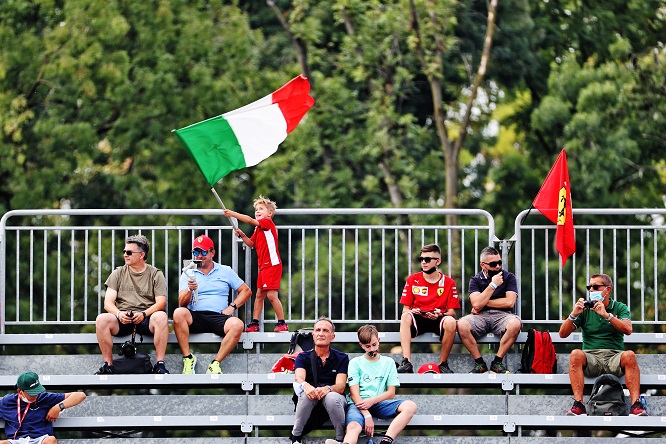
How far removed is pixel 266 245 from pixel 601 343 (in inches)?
122

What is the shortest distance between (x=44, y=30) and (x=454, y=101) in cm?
750

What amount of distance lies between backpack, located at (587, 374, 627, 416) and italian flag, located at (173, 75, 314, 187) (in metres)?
3.54

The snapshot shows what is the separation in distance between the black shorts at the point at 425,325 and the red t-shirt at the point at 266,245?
54.5 inches

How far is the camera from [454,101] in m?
26.0

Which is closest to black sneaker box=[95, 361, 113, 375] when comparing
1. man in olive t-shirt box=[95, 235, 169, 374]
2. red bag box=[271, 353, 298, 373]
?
man in olive t-shirt box=[95, 235, 169, 374]

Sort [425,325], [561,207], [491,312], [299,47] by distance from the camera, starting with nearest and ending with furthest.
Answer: [425,325] < [491,312] < [561,207] < [299,47]

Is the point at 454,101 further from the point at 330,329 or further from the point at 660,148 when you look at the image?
the point at 330,329

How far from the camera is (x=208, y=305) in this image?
1277 centimetres

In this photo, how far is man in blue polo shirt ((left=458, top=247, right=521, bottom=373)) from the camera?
41.0ft

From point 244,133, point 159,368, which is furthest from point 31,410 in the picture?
point 244,133

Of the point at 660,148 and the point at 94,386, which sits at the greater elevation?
the point at 660,148

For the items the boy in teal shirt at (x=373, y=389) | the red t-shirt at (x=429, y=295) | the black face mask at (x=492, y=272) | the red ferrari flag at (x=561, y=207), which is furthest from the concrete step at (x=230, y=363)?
the boy in teal shirt at (x=373, y=389)

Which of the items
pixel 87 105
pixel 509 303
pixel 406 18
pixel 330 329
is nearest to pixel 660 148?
pixel 406 18

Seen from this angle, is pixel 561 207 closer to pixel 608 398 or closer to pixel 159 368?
pixel 608 398
